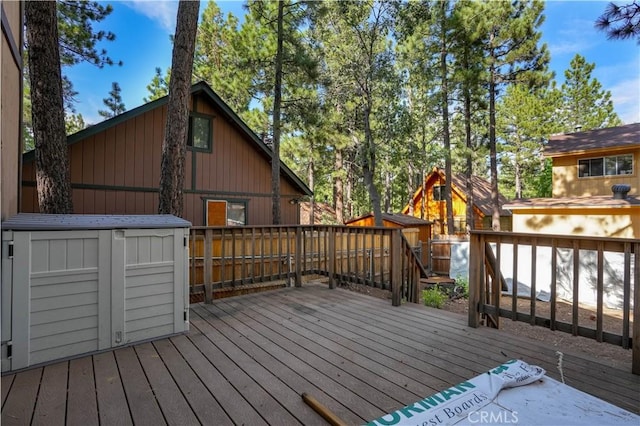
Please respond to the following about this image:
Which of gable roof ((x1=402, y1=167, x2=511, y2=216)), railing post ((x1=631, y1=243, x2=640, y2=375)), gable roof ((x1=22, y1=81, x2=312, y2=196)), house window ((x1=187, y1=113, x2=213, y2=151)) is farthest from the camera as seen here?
gable roof ((x1=402, y1=167, x2=511, y2=216))

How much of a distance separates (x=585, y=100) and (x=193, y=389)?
2744cm

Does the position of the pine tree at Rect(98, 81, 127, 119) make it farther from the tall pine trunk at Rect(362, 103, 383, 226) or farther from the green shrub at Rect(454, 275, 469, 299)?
the green shrub at Rect(454, 275, 469, 299)

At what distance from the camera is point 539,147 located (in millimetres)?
23094

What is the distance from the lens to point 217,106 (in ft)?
29.2

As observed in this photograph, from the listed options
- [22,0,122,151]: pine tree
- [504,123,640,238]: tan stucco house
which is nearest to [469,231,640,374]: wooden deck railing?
[504,123,640,238]: tan stucco house

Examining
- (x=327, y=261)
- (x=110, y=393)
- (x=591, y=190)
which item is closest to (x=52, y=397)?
(x=110, y=393)

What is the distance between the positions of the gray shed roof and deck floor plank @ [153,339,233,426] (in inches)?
42.5

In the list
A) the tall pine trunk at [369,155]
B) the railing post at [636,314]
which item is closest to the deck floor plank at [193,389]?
the railing post at [636,314]

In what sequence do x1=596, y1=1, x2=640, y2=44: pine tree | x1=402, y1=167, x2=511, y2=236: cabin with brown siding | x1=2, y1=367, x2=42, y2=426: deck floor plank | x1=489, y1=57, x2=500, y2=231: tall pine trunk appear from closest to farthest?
1. x1=2, y1=367, x2=42, y2=426: deck floor plank
2. x1=596, y1=1, x2=640, y2=44: pine tree
3. x1=489, y1=57, x2=500, y2=231: tall pine trunk
4. x1=402, y1=167, x2=511, y2=236: cabin with brown siding

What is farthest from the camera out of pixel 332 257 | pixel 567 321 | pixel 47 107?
pixel 567 321

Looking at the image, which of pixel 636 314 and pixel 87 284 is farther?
pixel 87 284

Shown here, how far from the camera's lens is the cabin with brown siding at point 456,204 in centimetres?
1908

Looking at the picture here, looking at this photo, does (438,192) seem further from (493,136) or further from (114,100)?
(114,100)

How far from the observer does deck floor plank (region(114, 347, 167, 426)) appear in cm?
176
